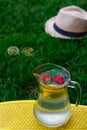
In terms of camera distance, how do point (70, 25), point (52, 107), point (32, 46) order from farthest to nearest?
1. point (70, 25)
2. point (32, 46)
3. point (52, 107)

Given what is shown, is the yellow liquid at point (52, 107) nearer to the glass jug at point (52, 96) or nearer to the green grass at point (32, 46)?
the glass jug at point (52, 96)

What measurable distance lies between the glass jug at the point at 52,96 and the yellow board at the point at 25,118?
0.05 meters

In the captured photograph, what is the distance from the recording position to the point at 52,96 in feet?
4.37

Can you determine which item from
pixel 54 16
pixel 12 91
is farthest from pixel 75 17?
pixel 12 91

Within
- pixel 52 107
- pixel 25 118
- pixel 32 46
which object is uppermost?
pixel 52 107

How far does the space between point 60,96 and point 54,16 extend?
79.2 inches

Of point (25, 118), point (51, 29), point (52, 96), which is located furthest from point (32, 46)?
point (52, 96)

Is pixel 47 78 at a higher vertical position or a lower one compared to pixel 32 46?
higher

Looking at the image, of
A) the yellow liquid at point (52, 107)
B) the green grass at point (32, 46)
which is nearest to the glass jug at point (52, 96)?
the yellow liquid at point (52, 107)

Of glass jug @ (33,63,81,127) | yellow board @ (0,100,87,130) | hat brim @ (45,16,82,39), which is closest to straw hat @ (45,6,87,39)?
hat brim @ (45,16,82,39)

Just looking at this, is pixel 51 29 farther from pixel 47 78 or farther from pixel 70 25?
pixel 47 78

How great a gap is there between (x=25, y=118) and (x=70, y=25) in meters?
1.64

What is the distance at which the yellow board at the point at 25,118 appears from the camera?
1.44 meters

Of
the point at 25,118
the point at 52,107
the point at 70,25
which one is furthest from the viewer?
the point at 70,25
